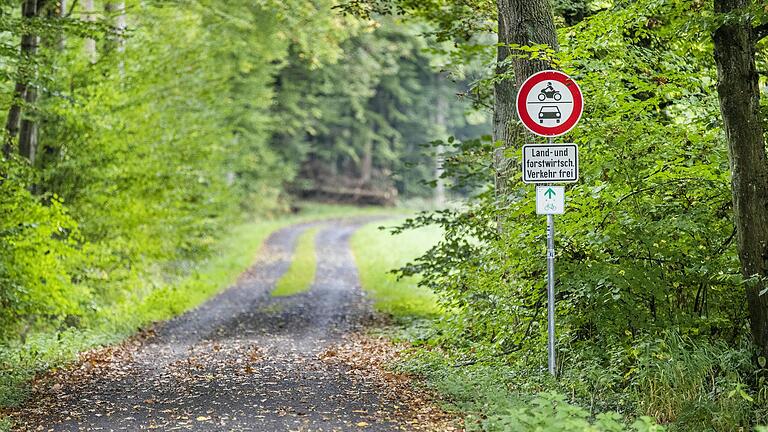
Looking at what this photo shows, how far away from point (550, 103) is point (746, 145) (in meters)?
1.83

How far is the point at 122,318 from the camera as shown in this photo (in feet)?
51.7

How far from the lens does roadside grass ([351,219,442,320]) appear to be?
57.7 ft

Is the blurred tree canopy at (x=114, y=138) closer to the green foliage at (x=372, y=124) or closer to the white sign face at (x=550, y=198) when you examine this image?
the white sign face at (x=550, y=198)

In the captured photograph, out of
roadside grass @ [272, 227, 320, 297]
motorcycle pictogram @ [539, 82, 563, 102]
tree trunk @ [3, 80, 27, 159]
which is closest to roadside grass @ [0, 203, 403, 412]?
roadside grass @ [272, 227, 320, 297]

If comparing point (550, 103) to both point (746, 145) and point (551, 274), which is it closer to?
point (551, 274)

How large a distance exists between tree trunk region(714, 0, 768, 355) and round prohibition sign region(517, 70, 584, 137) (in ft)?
4.45

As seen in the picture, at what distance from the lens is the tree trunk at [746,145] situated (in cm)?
709

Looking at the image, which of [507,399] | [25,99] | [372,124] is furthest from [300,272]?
[372,124]

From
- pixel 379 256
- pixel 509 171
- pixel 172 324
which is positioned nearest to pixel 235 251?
pixel 379 256

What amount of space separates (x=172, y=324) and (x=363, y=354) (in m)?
5.95

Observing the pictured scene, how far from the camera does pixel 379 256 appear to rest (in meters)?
30.1

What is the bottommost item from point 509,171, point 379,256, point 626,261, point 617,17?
point 379,256

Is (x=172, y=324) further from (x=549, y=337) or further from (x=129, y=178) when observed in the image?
(x=549, y=337)

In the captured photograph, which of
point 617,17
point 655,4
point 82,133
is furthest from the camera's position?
point 82,133
